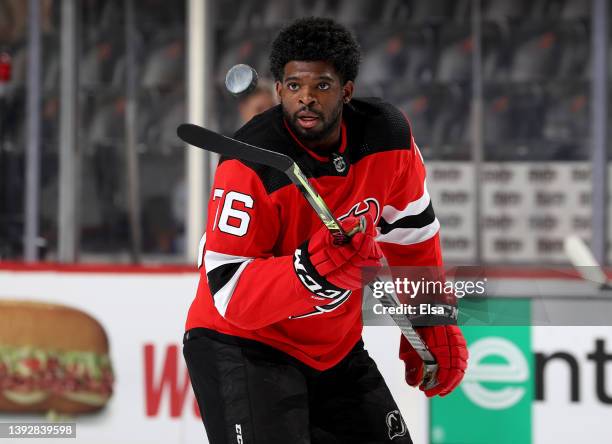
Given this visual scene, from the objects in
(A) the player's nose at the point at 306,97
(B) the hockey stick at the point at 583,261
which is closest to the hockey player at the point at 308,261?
(A) the player's nose at the point at 306,97

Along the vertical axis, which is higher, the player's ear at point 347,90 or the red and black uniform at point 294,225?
the player's ear at point 347,90

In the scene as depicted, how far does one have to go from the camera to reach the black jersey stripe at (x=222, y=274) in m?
1.70

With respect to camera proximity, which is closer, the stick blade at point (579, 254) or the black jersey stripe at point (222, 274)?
the black jersey stripe at point (222, 274)

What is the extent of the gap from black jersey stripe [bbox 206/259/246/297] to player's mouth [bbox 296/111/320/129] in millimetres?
244

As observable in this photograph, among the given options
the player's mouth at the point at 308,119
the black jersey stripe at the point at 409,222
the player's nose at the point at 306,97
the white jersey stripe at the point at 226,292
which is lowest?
the white jersey stripe at the point at 226,292

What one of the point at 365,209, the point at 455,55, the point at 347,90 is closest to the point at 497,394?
the point at 365,209

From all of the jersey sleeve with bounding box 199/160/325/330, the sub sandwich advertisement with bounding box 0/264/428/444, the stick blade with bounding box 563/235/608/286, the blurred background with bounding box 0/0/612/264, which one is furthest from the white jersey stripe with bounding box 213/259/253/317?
the blurred background with bounding box 0/0/612/264

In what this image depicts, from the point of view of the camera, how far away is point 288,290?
1.66 metres

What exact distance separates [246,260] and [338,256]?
0.17m

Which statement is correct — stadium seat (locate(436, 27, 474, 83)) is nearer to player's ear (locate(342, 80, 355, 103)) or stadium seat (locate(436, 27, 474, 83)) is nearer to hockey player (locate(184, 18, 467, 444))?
hockey player (locate(184, 18, 467, 444))

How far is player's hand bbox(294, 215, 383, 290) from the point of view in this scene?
1601 millimetres

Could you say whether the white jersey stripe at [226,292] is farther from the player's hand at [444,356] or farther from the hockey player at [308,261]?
the player's hand at [444,356]

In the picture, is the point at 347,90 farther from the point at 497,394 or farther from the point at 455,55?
the point at 455,55

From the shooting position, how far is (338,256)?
1601mm
